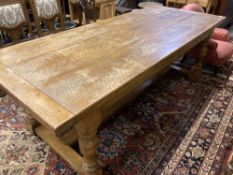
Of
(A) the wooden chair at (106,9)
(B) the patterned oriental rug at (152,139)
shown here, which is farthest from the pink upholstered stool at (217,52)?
(A) the wooden chair at (106,9)

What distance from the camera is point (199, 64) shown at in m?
2.40

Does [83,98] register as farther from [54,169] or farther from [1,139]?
[1,139]

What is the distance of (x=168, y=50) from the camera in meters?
1.41

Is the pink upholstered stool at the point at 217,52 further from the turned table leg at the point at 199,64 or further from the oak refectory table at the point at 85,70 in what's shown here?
the oak refectory table at the point at 85,70

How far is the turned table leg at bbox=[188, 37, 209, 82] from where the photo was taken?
88.1 inches

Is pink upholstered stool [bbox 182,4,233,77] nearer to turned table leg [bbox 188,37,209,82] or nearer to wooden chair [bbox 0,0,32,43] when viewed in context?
turned table leg [bbox 188,37,209,82]

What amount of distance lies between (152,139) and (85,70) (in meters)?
0.92

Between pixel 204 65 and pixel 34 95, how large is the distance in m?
2.46

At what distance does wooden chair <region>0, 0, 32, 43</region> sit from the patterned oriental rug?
0.75m

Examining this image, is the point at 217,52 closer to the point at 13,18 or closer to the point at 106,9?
the point at 106,9

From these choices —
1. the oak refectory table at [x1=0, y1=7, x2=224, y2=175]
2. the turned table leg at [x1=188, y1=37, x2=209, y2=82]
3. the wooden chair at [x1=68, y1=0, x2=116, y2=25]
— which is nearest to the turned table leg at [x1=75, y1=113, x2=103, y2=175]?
the oak refectory table at [x1=0, y1=7, x2=224, y2=175]

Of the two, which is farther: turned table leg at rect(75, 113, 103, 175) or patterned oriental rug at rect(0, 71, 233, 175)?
patterned oriental rug at rect(0, 71, 233, 175)

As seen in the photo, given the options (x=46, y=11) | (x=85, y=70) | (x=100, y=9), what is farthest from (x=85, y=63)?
(x=100, y=9)

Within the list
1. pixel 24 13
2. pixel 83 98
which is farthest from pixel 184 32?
pixel 24 13
